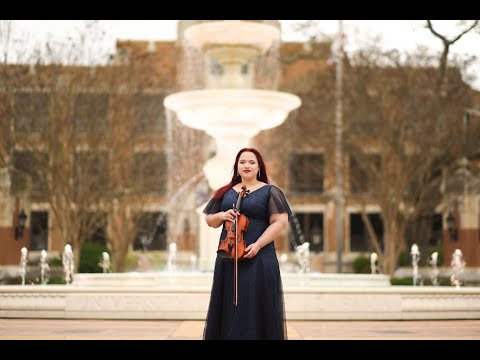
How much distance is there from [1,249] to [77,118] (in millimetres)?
14202

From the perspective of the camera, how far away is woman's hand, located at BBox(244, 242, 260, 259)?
23.9ft

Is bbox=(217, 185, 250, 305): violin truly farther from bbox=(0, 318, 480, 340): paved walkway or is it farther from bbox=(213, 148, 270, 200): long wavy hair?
bbox=(0, 318, 480, 340): paved walkway

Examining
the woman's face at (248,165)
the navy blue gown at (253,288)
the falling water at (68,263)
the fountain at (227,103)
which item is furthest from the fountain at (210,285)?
the woman's face at (248,165)

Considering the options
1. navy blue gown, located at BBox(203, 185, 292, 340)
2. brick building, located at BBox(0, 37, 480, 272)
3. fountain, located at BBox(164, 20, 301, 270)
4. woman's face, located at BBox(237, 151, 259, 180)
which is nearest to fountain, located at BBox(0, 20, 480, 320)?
fountain, located at BBox(164, 20, 301, 270)

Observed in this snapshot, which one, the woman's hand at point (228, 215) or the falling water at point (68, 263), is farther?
the falling water at point (68, 263)

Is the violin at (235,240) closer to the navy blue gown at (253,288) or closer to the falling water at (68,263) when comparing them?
Result: the navy blue gown at (253,288)

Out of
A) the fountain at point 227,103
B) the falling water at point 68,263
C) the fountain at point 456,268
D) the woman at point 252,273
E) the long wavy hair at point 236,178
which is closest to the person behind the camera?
the woman at point 252,273

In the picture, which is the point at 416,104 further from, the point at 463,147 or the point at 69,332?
the point at 69,332

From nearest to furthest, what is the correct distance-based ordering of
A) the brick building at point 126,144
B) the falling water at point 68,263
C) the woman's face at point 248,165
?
1. the woman's face at point 248,165
2. the falling water at point 68,263
3. the brick building at point 126,144

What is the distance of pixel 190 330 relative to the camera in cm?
1259

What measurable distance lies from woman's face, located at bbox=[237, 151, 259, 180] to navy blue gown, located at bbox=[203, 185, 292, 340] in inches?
5.4

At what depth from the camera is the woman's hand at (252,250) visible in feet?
23.9

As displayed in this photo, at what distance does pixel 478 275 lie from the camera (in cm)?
3947
